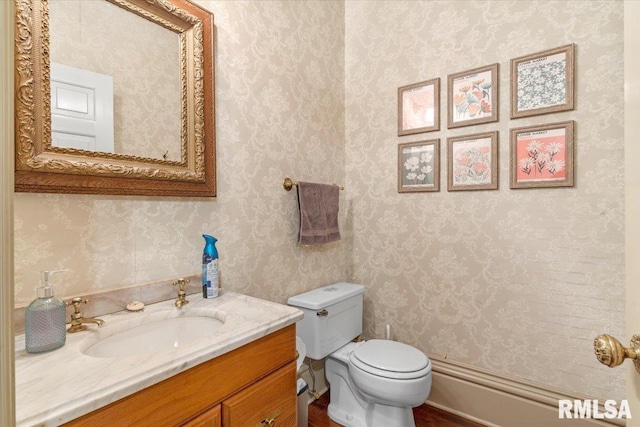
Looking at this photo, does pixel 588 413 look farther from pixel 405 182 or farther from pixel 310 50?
pixel 310 50

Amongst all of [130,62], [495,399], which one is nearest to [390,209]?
[495,399]

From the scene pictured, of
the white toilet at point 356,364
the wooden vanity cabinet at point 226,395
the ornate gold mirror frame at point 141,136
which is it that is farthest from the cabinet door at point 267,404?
the ornate gold mirror frame at point 141,136

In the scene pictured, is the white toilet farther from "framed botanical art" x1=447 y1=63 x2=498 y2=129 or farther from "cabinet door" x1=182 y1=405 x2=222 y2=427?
"framed botanical art" x1=447 y1=63 x2=498 y2=129

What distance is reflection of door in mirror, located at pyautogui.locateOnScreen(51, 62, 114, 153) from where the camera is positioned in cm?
93

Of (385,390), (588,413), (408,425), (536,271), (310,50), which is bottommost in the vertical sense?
(408,425)

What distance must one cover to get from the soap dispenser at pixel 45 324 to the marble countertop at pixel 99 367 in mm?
21

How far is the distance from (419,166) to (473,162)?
29 cm

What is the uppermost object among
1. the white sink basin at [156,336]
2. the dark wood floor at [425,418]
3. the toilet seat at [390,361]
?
the white sink basin at [156,336]

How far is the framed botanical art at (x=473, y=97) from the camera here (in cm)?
161

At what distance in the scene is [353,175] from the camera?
83.4 inches

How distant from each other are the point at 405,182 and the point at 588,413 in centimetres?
139

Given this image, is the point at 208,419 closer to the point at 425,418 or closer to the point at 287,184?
the point at 287,184

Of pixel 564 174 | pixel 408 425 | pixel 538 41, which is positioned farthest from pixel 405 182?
pixel 408 425

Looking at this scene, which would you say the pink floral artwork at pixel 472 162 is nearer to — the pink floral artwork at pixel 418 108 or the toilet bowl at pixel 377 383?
the pink floral artwork at pixel 418 108
